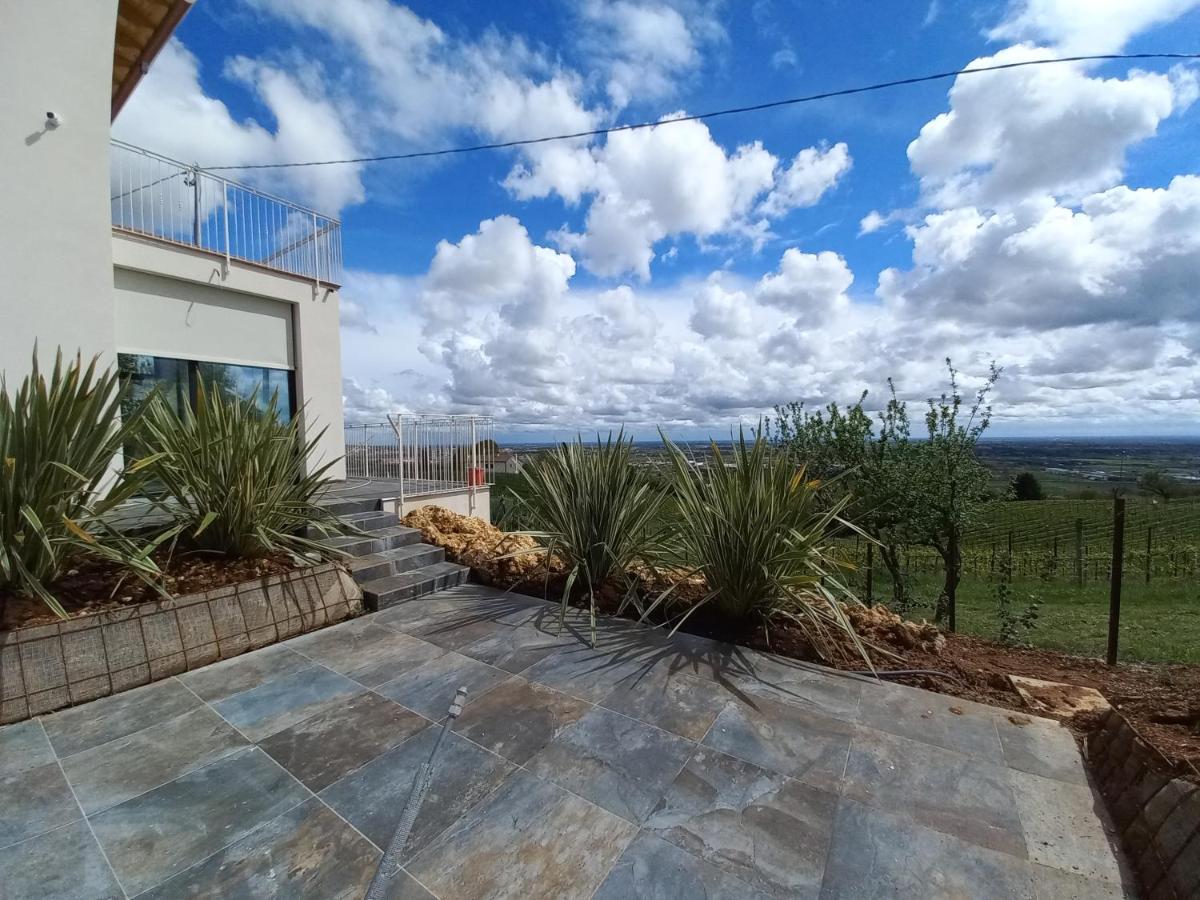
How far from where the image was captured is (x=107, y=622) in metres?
2.77

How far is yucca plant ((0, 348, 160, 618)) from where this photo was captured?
2.64 metres

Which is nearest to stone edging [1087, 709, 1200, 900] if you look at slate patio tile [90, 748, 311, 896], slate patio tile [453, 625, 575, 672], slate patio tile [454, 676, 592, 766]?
slate patio tile [454, 676, 592, 766]

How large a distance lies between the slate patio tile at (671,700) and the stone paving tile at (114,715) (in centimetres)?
223

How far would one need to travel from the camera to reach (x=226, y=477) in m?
3.59

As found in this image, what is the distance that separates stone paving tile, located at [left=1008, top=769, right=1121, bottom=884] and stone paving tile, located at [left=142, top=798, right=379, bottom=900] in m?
2.23

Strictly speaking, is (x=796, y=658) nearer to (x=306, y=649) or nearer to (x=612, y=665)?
(x=612, y=665)

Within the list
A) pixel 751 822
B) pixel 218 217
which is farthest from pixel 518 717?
pixel 218 217

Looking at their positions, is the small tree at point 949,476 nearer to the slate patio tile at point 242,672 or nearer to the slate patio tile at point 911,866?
the slate patio tile at point 911,866

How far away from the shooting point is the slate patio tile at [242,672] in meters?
2.76

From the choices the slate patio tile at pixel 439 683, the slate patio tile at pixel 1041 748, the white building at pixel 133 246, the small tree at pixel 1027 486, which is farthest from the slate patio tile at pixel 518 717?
the small tree at pixel 1027 486

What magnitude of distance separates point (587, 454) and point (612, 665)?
1.84 meters

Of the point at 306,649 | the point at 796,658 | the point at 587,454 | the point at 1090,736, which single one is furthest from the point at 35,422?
the point at 1090,736

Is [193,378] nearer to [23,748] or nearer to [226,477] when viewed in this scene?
[226,477]

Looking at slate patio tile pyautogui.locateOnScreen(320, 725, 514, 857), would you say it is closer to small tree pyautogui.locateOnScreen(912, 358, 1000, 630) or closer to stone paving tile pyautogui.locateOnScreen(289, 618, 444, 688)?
stone paving tile pyautogui.locateOnScreen(289, 618, 444, 688)
